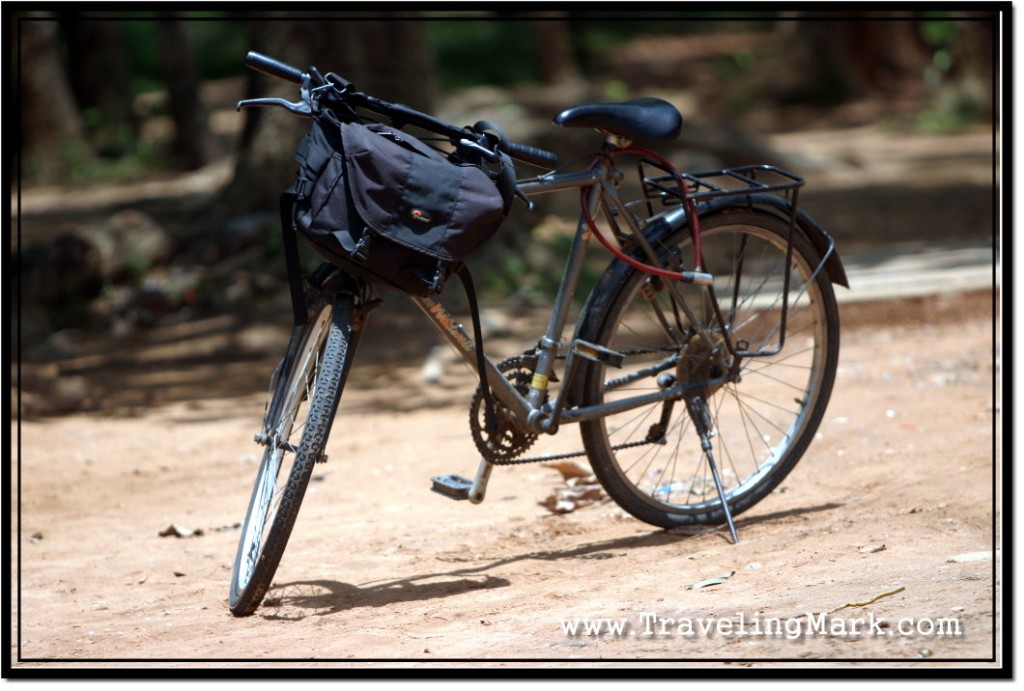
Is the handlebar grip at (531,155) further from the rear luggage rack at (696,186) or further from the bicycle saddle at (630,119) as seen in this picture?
the rear luggage rack at (696,186)

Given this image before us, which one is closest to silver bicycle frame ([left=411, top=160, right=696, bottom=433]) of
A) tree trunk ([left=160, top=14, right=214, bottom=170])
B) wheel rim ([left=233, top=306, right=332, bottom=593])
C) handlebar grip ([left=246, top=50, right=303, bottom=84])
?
wheel rim ([left=233, top=306, right=332, bottom=593])

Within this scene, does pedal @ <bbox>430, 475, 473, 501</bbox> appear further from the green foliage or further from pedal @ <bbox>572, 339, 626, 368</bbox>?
the green foliage

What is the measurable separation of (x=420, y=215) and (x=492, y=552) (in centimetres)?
128

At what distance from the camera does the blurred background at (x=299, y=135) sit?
26.6ft

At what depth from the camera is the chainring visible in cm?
367

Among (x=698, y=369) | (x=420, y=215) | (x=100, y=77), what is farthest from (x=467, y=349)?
(x=100, y=77)

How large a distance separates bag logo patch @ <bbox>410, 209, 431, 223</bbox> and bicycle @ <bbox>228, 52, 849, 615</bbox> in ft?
0.85

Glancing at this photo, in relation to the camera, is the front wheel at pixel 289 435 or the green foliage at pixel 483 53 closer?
the front wheel at pixel 289 435

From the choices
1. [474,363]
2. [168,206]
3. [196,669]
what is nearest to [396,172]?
[474,363]

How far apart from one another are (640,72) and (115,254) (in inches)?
720

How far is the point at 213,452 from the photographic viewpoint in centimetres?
560

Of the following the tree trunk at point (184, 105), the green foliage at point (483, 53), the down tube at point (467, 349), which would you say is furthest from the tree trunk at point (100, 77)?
the down tube at point (467, 349)

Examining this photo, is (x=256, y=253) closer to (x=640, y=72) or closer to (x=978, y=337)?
(x=978, y=337)

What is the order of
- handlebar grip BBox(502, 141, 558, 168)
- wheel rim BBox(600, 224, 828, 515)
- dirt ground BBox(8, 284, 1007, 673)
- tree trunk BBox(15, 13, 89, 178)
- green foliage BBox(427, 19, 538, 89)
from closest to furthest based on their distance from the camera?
dirt ground BBox(8, 284, 1007, 673)
handlebar grip BBox(502, 141, 558, 168)
wheel rim BBox(600, 224, 828, 515)
tree trunk BBox(15, 13, 89, 178)
green foliage BBox(427, 19, 538, 89)
